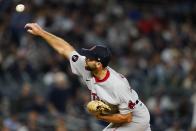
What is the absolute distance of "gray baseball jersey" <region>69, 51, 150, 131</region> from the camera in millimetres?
9047

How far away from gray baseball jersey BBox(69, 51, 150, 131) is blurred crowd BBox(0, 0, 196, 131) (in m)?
4.32

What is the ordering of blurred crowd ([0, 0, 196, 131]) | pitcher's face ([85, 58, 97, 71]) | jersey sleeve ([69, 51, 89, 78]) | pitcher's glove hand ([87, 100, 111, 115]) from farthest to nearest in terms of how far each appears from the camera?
blurred crowd ([0, 0, 196, 131]) < jersey sleeve ([69, 51, 89, 78]) < pitcher's face ([85, 58, 97, 71]) < pitcher's glove hand ([87, 100, 111, 115])

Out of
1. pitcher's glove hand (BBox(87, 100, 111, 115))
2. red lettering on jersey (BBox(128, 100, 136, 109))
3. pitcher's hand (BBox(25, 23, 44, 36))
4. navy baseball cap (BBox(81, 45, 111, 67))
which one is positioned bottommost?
pitcher's glove hand (BBox(87, 100, 111, 115))

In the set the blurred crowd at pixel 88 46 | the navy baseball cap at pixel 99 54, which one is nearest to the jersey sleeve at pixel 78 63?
the navy baseball cap at pixel 99 54

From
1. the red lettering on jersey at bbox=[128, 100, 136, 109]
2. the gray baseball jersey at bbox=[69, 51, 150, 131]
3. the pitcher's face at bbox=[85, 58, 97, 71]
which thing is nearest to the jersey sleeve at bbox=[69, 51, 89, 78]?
the gray baseball jersey at bbox=[69, 51, 150, 131]

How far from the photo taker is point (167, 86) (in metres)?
16.6

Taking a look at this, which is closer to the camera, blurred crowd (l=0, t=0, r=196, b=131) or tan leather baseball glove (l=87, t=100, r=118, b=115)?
tan leather baseball glove (l=87, t=100, r=118, b=115)

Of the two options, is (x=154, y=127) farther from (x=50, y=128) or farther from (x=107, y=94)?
(x=107, y=94)

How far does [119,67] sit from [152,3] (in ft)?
15.5

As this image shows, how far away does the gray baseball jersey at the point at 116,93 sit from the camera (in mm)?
9047

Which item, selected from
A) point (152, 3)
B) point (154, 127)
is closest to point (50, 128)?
point (154, 127)

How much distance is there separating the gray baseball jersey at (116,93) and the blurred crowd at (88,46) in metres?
4.32

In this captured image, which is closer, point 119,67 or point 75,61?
point 75,61

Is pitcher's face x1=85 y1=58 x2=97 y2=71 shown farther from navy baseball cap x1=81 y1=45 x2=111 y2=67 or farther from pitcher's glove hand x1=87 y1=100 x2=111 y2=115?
pitcher's glove hand x1=87 y1=100 x2=111 y2=115
